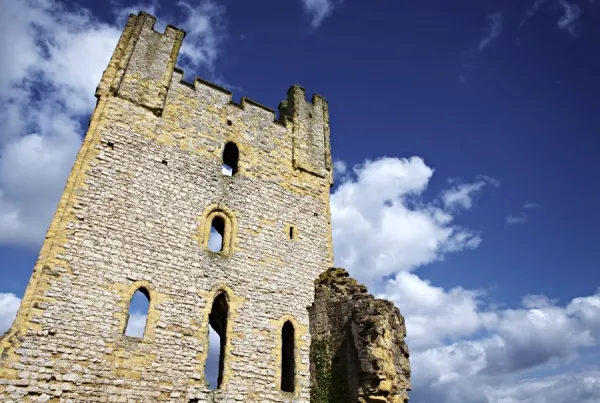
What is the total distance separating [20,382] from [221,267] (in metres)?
4.66

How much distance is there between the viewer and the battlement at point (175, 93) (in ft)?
38.7

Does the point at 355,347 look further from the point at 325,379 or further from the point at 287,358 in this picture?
the point at 287,358

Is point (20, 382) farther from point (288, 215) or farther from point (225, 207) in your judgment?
point (288, 215)

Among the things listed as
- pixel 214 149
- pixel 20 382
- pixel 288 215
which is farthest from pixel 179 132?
pixel 20 382

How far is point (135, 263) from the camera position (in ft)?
31.0

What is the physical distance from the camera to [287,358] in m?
11.1

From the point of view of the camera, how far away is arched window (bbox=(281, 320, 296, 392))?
35.0ft

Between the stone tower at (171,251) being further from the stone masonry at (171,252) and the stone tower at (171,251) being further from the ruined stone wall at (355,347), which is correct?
the ruined stone wall at (355,347)

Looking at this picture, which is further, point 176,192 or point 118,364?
point 176,192

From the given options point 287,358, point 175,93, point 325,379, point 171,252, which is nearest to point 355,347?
point 325,379

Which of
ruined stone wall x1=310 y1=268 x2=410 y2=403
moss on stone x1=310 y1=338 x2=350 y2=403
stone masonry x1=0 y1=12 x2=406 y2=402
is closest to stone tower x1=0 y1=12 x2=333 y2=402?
stone masonry x1=0 y1=12 x2=406 y2=402

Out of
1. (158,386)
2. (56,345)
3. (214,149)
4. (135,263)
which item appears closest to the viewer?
(56,345)

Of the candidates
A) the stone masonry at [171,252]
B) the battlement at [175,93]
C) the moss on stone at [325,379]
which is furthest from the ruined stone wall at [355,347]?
the battlement at [175,93]

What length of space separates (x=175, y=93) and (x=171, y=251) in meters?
5.21
